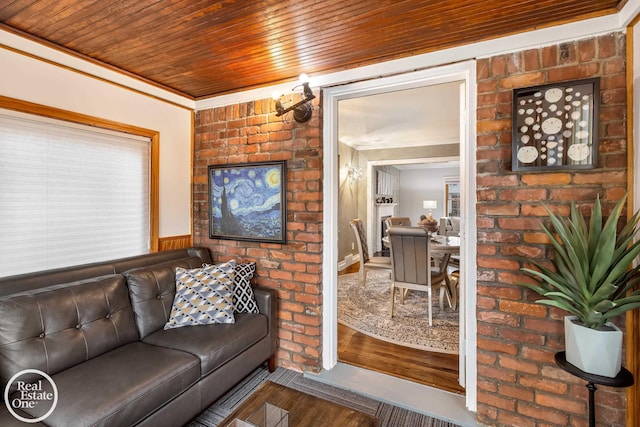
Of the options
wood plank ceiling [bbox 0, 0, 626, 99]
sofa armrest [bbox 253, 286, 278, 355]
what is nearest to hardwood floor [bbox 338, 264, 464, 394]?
sofa armrest [bbox 253, 286, 278, 355]

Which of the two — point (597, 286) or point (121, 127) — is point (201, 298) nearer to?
point (121, 127)

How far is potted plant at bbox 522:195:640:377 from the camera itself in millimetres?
1264

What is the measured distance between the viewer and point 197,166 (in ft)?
9.62

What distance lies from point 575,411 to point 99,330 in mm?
2735

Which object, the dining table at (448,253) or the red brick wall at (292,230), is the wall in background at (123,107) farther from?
the dining table at (448,253)

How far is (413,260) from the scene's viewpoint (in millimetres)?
3229

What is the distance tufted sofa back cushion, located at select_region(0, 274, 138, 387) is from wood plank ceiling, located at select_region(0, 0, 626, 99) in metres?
1.55

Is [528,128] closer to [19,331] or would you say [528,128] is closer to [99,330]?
[99,330]

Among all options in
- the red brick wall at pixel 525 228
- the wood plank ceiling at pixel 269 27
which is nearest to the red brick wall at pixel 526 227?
the red brick wall at pixel 525 228

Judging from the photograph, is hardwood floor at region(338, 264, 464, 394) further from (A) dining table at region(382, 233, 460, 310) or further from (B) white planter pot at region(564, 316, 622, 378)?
(A) dining table at region(382, 233, 460, 310)

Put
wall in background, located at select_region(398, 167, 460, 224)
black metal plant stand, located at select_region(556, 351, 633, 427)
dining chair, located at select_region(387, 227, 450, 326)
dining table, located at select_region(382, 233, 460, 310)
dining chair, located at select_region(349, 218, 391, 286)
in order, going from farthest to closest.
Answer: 1. wall in background, located at select_region(398, 167, 460, 224)
2. dining chair, located at select_region(349, 218, 391, 286)
3. dining table, located at select_region(382, 233, 460, 310)
4. dining chair, located at select_region(387, 227, 450, 326)
5. black metal plant stand, located at select_region(556, 351, 633, 427)

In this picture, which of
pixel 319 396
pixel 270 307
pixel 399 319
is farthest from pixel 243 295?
pixel 399 319

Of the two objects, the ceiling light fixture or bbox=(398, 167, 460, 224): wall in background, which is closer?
the ceiling light fixture

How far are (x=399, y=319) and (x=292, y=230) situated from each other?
1.84 metres
